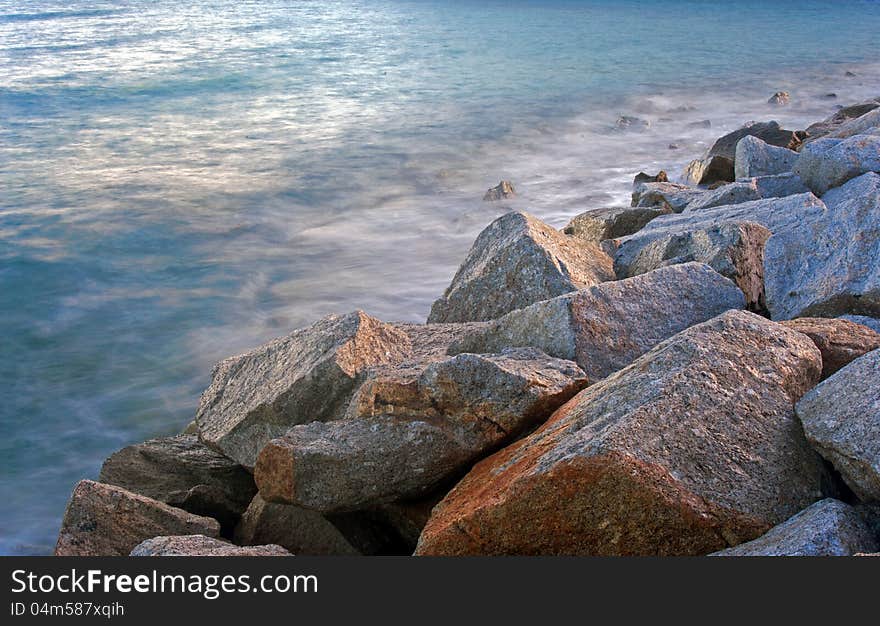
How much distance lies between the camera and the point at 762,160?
7.10 meters

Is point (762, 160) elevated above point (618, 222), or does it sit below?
above

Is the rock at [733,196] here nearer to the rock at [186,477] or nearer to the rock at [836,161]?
the rock at [836,161]

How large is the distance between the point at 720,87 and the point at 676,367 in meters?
20.4

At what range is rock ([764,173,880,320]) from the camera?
4.04 metres

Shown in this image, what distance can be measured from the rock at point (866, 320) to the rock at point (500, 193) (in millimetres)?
8639

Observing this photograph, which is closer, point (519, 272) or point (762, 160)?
point (519, 272)

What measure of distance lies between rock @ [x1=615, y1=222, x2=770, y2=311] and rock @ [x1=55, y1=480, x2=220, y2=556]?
288 centimetres

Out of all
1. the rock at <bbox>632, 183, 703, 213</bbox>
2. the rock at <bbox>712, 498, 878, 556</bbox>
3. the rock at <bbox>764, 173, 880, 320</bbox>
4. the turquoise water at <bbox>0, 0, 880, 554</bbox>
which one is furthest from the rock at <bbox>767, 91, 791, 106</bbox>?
the rock at <bbox>712, 498, 878, 556</bbox>

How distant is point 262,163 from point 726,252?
38.0ft

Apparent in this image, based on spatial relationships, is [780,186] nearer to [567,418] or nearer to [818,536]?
[567,418]

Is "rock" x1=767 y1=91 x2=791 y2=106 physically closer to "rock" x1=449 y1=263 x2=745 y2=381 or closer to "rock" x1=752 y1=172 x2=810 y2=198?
"rock" x1=752 y1=172 x2=810 y2=198

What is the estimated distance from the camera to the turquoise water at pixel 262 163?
25.7 ft

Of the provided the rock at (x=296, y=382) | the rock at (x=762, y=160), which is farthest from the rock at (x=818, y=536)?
the rock at (x=762, y=160)

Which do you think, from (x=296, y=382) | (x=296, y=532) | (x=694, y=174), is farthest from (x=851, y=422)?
(x=694, y=174)
